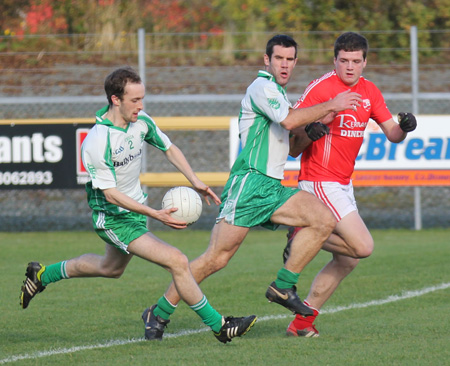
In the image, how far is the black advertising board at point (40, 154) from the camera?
13508 mm

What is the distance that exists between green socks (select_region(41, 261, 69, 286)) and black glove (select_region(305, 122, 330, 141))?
225 cm

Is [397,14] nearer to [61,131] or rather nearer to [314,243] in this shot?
[61,131]

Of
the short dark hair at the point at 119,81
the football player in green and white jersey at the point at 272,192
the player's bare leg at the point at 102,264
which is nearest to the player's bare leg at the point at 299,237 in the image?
the football player in green and white jersey at the point at 272,192

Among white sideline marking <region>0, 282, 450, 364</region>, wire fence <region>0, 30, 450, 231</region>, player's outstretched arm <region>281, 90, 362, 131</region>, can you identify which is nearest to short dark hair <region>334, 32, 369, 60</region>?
player's outstretched arm <region>281, 90, 362, 131</region>

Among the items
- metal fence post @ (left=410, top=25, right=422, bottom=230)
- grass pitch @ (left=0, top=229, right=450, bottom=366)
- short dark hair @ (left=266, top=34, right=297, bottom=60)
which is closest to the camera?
grass pitch @ (left=0, top=229, right=450, bottom=366)

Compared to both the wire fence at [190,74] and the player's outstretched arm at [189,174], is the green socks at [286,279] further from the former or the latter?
the wire fence at [190,74]

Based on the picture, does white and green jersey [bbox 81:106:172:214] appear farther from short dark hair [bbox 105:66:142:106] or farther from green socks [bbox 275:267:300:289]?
green socks [bbox 275:267:300:289]

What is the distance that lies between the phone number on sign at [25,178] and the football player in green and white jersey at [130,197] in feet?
22.1

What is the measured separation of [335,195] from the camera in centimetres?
704

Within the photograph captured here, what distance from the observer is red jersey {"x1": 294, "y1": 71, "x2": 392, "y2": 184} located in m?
7.11

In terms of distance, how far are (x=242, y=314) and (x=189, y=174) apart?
1.68 metres

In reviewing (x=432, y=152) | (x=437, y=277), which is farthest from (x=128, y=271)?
(x=432, y=152)

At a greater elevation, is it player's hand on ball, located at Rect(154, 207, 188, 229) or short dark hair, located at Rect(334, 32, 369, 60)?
short dark hair, located at Rect(334, 32, 369, 60)

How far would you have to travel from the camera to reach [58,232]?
48.0ft
